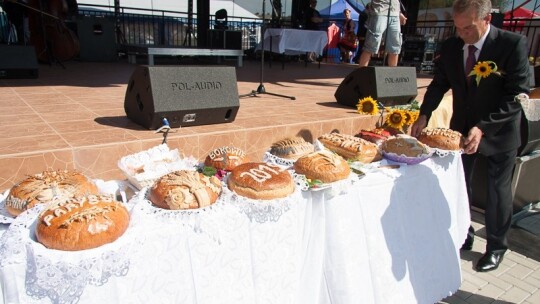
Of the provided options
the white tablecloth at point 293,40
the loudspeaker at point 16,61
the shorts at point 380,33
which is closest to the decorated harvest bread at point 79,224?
the loudspeaker at point 16,61

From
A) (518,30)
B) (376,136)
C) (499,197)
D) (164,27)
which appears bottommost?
(499,197)

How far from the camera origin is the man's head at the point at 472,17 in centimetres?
220

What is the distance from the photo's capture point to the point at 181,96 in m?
2.39

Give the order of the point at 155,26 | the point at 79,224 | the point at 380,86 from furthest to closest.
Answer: the point at 155,26 → the point at 380,86 → the point at 79,224

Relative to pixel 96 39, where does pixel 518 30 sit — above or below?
above

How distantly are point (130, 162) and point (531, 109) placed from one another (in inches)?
115

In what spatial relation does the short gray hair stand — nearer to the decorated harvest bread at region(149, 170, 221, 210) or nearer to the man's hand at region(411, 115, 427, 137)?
the man's hand at region(411, 115, 427, 137)

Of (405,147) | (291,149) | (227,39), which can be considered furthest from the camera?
(227,39)

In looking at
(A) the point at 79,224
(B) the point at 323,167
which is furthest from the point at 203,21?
(A) the point at 79,224

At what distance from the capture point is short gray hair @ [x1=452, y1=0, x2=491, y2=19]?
2.19 metres

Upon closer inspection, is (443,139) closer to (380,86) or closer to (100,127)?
(380,86)

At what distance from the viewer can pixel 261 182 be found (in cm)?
152

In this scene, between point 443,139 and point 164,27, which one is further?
point 164,27

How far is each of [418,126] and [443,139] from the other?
377 millimetres
